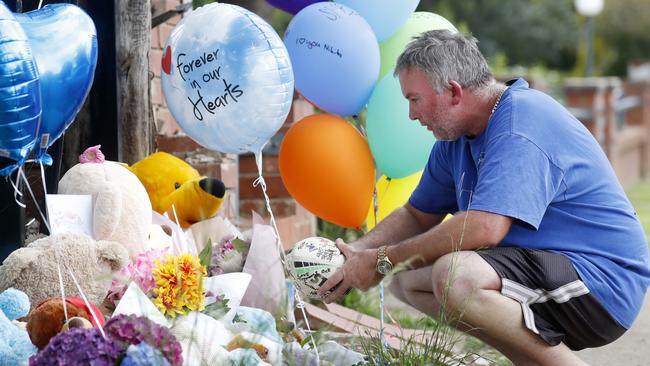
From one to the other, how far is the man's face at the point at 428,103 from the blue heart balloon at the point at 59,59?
3.30 feet

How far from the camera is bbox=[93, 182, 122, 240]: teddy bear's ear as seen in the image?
3000 millimetres

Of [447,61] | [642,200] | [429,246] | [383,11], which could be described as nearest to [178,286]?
[429,246]

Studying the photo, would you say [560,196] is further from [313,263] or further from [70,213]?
[70,213]

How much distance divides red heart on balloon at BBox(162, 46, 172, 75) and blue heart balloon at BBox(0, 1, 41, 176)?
671 millimetres

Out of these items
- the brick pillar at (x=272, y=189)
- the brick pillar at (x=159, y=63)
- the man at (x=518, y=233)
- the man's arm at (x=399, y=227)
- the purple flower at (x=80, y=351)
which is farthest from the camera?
the brick pillar at (x=272, y=189)

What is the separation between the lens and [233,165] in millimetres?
4613

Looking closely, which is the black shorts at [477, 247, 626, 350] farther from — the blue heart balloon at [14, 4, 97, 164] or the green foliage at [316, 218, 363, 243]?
the green foliage at [316, 218, 363, 243]

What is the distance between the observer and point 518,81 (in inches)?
126

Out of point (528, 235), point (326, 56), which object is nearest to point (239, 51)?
point (326, 56)

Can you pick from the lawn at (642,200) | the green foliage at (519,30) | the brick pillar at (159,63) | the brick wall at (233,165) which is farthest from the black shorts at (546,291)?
the green foliage at (519,30)

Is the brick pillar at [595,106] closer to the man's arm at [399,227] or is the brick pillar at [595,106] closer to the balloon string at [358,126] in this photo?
the balloon string at [358,126]

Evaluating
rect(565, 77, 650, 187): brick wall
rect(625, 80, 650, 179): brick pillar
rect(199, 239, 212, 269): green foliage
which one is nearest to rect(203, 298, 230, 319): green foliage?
rect(199, 239, 212, 269): green foliage

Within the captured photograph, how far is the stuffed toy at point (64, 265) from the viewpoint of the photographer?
9.12ft

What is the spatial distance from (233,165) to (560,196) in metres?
2.02
